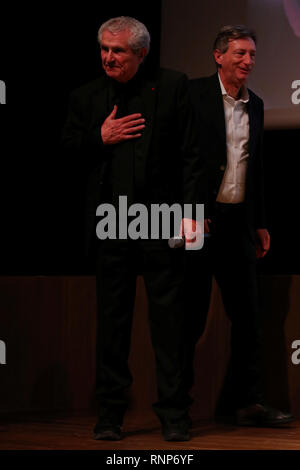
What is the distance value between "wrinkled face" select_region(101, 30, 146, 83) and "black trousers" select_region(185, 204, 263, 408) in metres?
0.66

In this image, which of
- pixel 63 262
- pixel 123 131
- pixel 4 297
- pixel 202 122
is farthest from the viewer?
pixel 63 262

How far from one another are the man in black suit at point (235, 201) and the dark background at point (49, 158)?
25.3 inches

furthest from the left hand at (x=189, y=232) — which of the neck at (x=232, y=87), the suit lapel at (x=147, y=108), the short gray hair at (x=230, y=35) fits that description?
the short gray hair at (x=230, y=35)

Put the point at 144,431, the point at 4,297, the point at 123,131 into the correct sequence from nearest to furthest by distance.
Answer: the point at 123,131
the point at 144,431
the point at 4,297

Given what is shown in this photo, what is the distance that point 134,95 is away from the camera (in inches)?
106

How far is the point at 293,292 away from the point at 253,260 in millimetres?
277

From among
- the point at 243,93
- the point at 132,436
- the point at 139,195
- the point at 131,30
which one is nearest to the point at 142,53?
the point at 131,30

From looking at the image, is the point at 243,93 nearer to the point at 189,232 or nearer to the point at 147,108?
the point at 147,108

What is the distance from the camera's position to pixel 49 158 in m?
3.82

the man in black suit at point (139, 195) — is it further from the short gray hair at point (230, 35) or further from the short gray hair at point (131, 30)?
the short gray hair at point (230, 35)

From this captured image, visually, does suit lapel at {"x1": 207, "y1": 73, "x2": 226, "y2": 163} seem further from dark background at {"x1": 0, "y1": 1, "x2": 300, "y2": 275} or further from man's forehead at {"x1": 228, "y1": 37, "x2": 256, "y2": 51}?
dark background at {"x1": 0, "y1": 1, "x2": 300, "y2": 275}

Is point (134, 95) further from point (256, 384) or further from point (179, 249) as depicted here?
point (256, 384)

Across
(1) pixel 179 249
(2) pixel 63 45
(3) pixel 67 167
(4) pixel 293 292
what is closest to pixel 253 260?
(4) pixel 293 292

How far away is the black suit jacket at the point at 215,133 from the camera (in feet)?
9.86
